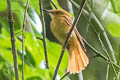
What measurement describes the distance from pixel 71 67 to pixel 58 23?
260 millimetres

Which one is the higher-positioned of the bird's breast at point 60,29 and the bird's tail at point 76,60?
the bird's breast at point 60,29

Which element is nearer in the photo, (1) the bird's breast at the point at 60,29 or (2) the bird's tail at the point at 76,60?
(2) the bird's tail at the point at 76,60

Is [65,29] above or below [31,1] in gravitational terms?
below

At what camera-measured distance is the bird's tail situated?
1.16 meters

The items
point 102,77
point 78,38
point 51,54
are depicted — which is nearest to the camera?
point 51,54

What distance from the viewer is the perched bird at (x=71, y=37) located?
1.23 m

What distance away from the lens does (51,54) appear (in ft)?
3.79

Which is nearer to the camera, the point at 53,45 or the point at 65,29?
the point at 53,45

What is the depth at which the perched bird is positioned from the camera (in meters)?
1.23

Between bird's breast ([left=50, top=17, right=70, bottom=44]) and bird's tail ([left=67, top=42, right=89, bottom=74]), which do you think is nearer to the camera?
bird's tail ([left=67, top=42, right=89, bottom=74])

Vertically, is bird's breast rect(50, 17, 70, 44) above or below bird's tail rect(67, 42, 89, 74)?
above

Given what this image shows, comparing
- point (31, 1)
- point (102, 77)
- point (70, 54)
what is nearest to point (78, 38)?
point (70, 54)

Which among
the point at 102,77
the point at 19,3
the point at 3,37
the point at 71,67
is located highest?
the point at 19,3

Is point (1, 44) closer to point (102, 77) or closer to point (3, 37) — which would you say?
point (3, 37)
